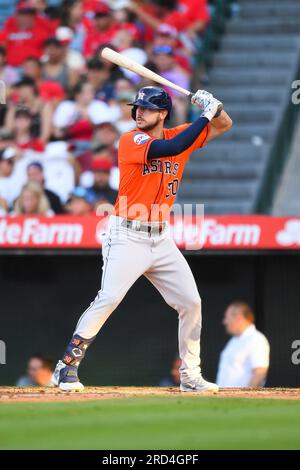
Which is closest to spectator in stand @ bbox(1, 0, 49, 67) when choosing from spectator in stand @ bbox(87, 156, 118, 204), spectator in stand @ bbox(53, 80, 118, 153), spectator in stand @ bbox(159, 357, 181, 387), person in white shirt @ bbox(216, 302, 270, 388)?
spectator in stand @ bbox(53, 80, 118, 153)

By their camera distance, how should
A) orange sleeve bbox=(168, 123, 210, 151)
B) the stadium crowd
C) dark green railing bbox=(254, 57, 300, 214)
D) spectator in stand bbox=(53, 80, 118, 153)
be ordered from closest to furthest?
orange sleeve bbox=(168, 123, 210, 151) → the stadium crowd → dark green railing bbox=(254, 57, 300, 214) → spectator in stand bbox=(53, 80, 118, 153)

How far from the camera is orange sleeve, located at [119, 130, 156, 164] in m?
6.59

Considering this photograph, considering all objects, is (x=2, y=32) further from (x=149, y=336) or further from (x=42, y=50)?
(x=149, y=336)

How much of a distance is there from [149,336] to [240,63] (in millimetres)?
3835

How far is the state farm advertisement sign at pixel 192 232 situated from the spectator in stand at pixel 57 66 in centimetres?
260

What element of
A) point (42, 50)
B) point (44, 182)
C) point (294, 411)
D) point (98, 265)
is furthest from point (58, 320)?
point (294, 411)

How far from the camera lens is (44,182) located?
10.8m

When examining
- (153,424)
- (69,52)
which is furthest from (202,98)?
(69,52)

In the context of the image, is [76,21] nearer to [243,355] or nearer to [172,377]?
[172,377]

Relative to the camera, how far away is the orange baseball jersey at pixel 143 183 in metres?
6.68

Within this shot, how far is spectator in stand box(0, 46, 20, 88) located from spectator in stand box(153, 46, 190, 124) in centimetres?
156

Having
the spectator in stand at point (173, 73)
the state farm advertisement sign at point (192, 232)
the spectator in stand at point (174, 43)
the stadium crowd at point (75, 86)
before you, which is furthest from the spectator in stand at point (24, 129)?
the state farm advertisement sign at point (192, 232)

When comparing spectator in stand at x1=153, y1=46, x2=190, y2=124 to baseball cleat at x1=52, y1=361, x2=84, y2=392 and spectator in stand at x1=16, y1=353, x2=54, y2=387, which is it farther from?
baseball cleat at x1=52, y1=361, x2=84, y2=392
